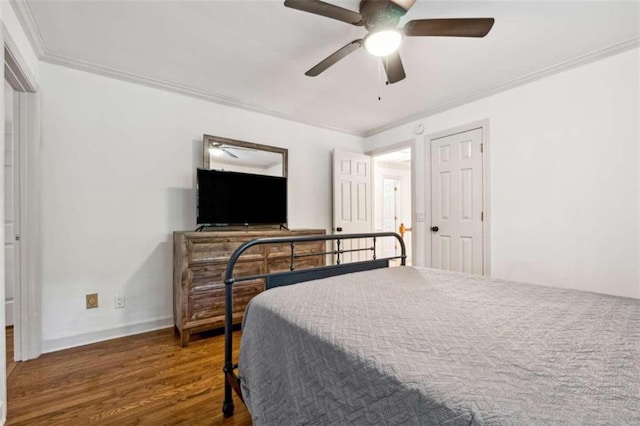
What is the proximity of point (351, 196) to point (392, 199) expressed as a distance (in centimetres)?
276

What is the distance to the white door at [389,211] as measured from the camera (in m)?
6.47

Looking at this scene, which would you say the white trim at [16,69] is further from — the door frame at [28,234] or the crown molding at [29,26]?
the crown molding at [29,26]

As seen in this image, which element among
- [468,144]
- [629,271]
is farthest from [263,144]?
[629,271]

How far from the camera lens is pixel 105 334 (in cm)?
253

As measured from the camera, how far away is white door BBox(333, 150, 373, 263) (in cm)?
398

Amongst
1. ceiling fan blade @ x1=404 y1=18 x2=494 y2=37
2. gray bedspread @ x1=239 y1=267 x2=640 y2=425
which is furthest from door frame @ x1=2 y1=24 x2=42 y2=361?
ceiling fan blade @ x1=404 y1=18 x2=494 y2=37

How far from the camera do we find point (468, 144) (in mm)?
3230

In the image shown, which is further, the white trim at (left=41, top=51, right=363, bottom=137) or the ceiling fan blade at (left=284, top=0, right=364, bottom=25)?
the white trim at (left=41, top=51, right=363, bottom=137)

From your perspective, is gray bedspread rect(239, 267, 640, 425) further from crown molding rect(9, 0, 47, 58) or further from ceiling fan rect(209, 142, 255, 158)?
crown molding rect(9, 0, 47, 58)

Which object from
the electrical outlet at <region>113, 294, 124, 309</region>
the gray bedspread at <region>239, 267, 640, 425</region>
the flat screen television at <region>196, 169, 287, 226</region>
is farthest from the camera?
the flat screen television at <region>196, 169, 287, 226</region>

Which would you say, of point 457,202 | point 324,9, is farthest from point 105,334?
point 457,202

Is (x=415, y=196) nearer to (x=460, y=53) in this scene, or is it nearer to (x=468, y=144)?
(x=468, y=144)

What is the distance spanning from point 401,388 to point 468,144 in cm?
318

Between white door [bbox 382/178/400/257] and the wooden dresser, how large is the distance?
4043 mm
